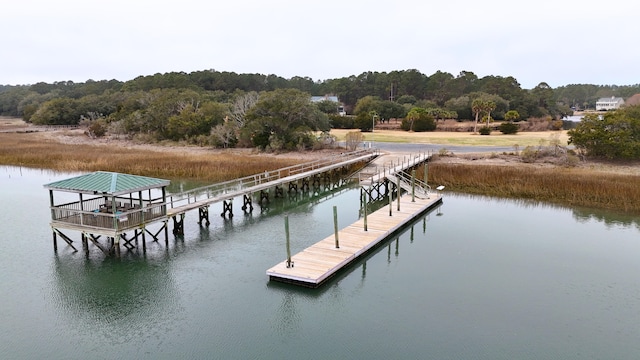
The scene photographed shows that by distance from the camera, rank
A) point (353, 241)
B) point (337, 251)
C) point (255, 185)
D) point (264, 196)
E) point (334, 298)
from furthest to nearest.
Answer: point (264, 196) < point (255, 185) < point (353, 241) < point (337, 251) < point (334, 298)

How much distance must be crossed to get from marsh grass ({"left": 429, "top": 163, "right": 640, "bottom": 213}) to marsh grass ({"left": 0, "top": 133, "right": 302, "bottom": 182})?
547 inches

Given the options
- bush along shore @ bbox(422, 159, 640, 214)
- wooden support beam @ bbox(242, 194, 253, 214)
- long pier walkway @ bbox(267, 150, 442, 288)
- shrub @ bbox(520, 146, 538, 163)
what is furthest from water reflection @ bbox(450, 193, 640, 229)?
wooden support beam @ bbox(242, 194, 253, 214)

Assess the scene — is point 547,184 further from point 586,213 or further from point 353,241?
point 353,241

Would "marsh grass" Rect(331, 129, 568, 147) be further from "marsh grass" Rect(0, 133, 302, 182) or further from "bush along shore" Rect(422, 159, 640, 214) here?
"marsh grass" Rect(0, 133, 302, 182)

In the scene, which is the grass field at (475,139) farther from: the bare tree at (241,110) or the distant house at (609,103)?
the distant house at (609,103)

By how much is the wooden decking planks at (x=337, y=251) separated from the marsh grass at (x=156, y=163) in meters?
Result: 15.5

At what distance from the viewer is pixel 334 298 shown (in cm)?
1577

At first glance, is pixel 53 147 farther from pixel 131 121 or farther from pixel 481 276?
pixel 481 276

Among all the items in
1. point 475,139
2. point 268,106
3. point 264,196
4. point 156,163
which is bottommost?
point 264,196

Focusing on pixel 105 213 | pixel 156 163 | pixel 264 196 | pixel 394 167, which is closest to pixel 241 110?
pixel 156 163

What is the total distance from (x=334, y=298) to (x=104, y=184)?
9.53 meters

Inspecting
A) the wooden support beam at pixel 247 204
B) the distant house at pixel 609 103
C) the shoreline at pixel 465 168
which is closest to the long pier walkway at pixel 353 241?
the shoreline at pixel 465 168

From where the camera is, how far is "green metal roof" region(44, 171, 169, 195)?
703 inches

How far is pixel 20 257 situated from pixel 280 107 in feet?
104
